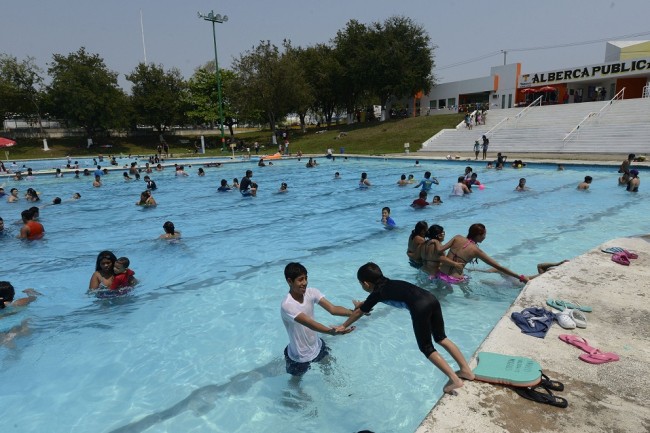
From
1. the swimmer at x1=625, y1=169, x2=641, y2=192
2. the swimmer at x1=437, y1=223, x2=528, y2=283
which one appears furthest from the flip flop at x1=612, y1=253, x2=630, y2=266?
the swimmer at x1=625, y1=169, x2=641, y2=192

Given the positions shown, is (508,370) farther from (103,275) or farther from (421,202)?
(421,202)

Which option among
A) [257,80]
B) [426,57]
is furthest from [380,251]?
[426,57]

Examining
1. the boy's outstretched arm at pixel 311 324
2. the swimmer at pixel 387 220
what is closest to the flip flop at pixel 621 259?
the boy's outstretched arm at pixel 311 324

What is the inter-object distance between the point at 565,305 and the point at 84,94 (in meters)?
57.9

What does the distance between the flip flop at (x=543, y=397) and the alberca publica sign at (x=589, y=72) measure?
156ft

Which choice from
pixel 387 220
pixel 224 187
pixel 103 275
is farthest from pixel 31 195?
pixel 387 220

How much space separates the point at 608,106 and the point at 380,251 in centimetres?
3396

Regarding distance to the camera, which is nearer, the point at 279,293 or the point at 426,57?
the point at 279,293

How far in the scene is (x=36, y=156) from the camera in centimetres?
4494

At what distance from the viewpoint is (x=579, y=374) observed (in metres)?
3.66

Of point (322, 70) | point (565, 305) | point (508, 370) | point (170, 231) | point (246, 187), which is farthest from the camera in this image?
point (322, 70)

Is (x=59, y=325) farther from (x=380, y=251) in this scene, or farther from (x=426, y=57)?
(x=426, y=57)

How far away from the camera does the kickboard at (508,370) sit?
11.3 feet

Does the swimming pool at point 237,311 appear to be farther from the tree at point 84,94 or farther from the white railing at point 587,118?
the tree at point 84,94
